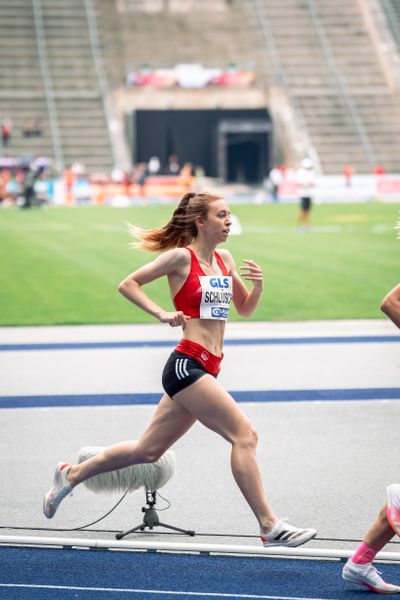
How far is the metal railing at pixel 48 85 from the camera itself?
5756 cm

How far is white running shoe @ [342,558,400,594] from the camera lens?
509 centimetres

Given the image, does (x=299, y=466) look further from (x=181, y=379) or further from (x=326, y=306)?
(x=326, y=306)

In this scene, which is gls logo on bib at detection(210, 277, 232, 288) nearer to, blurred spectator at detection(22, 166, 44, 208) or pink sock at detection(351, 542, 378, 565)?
pink sock at detection(351, 542, 378, 565)

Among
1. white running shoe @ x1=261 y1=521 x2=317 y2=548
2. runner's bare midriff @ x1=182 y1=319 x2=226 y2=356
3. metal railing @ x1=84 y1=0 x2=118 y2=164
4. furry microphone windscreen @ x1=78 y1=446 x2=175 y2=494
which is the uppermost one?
metal railing @ x1=84 y1=0 x2=118 y2=164

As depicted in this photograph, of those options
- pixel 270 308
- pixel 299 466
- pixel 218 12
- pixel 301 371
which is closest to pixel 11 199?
pixel 218 12

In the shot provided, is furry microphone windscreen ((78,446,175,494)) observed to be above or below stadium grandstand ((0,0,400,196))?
below

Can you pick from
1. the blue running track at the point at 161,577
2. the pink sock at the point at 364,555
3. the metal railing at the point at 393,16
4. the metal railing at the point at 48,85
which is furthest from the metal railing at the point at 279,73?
the pink sock at the point at 364,555

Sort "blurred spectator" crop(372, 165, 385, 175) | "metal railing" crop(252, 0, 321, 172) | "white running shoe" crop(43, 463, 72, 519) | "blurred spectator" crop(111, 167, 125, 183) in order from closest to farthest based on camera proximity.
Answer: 1. "white running shoe" crop(43, 463, 72, 519)
2. "blurred spectator" crop(111, 167, 125, 183)
3. "blurred spectator" crop(372, 165, 385, 175)
4. "metal railing" crop(252, 0, 321, 172)

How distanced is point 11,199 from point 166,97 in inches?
523

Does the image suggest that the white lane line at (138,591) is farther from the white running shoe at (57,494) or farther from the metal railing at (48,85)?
the metal railing at (48,85)

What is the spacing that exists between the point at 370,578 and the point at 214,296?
5.43 feet

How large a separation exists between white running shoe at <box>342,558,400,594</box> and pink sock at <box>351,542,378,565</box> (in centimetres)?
2

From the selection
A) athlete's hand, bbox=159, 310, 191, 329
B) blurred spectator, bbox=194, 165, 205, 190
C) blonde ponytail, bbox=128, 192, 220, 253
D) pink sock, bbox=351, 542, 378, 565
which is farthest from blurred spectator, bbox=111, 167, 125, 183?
pink sock, bbox=351, 542, 378, 565

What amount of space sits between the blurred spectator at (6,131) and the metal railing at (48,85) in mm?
2461
